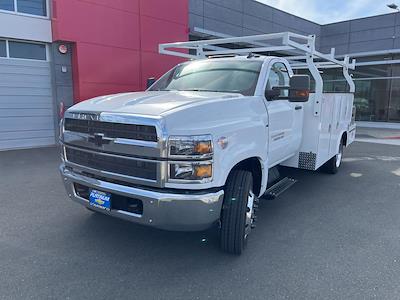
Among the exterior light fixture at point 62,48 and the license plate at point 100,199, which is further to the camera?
the exterior light fixture at point 62,48

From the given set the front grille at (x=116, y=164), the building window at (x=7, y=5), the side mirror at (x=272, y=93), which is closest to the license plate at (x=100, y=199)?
the front grille at (x=116, y=164)

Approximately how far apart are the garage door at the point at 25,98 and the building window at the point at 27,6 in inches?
37.7

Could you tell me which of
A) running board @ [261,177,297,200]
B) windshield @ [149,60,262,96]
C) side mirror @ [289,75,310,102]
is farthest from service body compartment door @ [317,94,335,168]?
windshield @ [149,60,262,96]

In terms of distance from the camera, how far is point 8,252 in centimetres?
364

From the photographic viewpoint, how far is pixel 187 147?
9.64ft

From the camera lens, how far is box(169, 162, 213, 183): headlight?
9.70 ft

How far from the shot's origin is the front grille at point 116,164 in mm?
3045

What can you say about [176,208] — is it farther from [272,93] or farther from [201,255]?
[272,93]

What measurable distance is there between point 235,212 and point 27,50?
1003 cm

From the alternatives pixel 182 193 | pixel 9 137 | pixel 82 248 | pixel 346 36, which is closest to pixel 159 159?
pixel 182 193

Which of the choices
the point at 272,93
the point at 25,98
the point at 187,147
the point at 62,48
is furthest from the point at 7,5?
the point at 187,147

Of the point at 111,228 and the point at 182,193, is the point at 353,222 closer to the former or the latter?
the point at 182,193

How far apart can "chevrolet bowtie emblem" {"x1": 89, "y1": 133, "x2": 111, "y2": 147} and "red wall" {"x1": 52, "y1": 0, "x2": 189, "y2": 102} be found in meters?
8.35

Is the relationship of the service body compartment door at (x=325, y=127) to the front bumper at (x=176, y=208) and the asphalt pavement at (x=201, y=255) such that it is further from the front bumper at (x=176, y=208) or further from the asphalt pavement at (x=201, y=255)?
the front bumper at (x=176, y=208)
